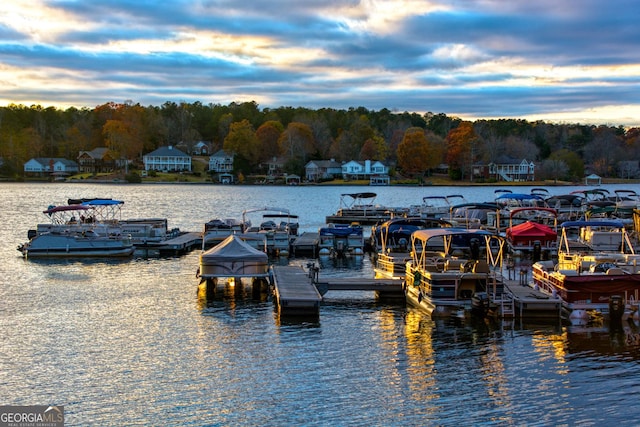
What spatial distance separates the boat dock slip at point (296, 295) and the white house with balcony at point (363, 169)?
150 m

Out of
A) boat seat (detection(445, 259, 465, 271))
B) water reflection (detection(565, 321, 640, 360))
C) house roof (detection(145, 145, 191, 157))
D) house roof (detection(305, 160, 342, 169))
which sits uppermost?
house roof (detection(145, 145, 191, 157))

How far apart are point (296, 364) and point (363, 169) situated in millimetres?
162714

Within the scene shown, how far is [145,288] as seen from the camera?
37.2 m

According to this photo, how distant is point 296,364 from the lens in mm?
23547

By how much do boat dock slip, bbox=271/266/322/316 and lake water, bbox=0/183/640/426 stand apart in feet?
2.68

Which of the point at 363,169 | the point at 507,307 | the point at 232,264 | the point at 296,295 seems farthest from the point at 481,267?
the point at 363,169

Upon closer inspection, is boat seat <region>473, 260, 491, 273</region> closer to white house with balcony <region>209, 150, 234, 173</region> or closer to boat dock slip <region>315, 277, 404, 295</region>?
boat dock slip <region>315, 277, 404, 295</region>

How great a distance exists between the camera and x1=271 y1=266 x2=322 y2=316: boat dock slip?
97.9 ft

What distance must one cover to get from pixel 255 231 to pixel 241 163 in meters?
139

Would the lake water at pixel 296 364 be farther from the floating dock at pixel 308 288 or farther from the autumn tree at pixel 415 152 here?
the autumn tree at pixel 415 152

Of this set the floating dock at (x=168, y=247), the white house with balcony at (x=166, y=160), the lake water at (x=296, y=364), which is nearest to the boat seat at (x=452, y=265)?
the lake water at (x=296, y=364)

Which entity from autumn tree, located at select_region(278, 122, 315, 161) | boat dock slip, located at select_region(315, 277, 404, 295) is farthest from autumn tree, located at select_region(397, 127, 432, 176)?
boat dock slip, located at select_region(315, 277, 404, 295)

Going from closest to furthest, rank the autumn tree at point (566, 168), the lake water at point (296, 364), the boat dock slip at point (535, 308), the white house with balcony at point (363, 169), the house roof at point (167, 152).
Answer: the lake water at point (296, 364) < the boat dock slip at point (535, 308) < the white house with balcony at point (363, 169) < the house roof at point (167, 152) < the autumn tree at point (566, 168)

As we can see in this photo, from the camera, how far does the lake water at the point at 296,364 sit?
64.6ft
